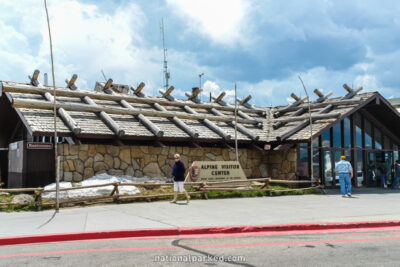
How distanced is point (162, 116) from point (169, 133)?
2091 mm

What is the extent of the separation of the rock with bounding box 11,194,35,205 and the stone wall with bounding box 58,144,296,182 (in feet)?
7.23

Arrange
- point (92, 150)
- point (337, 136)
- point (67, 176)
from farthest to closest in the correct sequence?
1. point (337, 136)
2. point (92, 150)
3. point (67, 176)

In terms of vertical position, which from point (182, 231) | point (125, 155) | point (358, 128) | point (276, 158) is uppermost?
point (358, 128)

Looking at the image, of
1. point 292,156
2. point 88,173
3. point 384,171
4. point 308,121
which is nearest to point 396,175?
point 384,171

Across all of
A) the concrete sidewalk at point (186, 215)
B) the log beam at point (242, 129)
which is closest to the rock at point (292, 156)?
the log beam at point (242, 129)

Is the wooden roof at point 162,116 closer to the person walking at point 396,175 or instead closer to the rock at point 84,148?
the rock at point 84,148

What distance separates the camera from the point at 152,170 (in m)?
16.3

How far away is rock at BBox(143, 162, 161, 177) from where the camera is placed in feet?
52.8

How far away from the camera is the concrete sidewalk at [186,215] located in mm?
8477

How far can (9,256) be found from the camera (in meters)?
6.24

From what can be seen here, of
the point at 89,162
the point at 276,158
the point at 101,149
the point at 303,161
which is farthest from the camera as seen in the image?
the point at 276,158

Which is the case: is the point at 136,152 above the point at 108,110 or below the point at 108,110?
below

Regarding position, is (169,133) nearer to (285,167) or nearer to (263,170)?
(263,170)

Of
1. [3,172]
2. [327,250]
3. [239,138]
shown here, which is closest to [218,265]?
[327,250]
